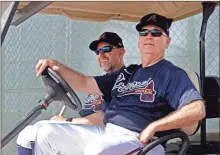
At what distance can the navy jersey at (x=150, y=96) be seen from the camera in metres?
2.32

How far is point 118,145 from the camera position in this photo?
86.0 inches

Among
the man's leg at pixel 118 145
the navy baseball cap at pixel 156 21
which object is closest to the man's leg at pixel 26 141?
the man's leg at pixel 118 145

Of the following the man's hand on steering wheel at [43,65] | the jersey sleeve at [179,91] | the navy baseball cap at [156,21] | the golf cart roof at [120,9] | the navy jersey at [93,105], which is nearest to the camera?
the jersey sleeve at [179,91]

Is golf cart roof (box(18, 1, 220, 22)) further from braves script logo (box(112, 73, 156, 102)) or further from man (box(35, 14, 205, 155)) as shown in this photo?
braves script logo (box(112, 73, 156, 102))

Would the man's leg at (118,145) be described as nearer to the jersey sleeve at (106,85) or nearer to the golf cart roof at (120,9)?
the jersey sleeve at (106,85)

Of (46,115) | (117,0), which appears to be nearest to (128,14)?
(117,0)

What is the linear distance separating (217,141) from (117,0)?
1.41 meters

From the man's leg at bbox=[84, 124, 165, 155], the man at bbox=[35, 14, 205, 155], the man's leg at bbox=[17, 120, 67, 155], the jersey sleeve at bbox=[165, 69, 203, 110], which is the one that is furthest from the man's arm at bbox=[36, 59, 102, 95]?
the jersey sleeve at bbox=[165, 69, 203, 110]

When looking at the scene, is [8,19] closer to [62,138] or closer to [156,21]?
[62,138]

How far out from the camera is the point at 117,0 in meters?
3.60

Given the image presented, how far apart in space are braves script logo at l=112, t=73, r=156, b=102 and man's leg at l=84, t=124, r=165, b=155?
213 millimetres

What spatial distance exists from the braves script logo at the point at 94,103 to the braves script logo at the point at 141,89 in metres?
0.69

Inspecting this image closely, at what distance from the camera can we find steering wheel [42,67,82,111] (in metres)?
2.29

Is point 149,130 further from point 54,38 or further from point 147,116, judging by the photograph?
point 54,38
